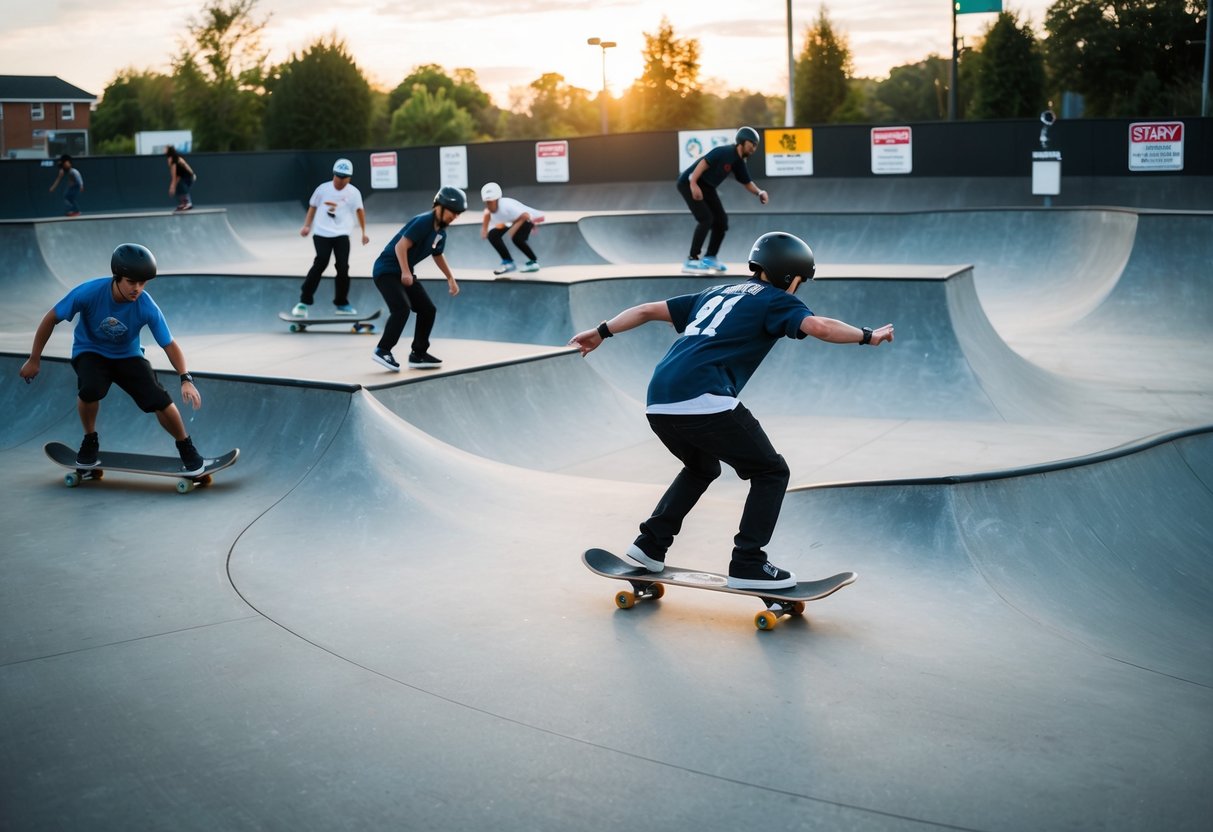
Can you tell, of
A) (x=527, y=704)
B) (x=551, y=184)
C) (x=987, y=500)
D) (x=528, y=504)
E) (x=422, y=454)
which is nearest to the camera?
(x=527, y=704)

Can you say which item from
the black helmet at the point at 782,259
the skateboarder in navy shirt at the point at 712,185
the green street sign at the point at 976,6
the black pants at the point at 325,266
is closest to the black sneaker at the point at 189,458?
the black helmet at the point at 782,259

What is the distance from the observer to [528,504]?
7.28 metres

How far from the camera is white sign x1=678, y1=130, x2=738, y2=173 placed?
28484mm

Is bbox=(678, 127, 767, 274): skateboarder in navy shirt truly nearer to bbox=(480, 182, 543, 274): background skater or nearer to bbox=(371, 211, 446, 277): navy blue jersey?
bbox=(480, 182, 543, 274): background skater

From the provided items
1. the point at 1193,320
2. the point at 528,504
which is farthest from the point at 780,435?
the point at 1193,320

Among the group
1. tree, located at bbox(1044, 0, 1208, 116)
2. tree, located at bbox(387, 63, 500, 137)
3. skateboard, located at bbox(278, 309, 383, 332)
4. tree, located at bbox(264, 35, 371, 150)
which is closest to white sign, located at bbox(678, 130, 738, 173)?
skateboard, located at bbox(278, 309, 383, 332)

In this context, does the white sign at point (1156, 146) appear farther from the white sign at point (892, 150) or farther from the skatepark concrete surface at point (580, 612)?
the skatepark concrete surface at point (580, 612)

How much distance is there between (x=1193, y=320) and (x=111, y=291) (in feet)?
45.8

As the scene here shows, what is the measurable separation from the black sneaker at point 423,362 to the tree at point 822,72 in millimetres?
64316

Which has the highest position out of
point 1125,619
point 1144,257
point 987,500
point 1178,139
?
point 1178,139

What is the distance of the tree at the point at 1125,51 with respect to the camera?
176ft

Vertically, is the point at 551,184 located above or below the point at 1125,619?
above

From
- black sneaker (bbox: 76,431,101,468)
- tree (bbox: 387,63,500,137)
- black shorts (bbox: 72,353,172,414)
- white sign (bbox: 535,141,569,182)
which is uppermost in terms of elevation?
tree (bbox: 387,63,500,137)

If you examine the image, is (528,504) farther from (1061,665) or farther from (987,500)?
(1061,665)
